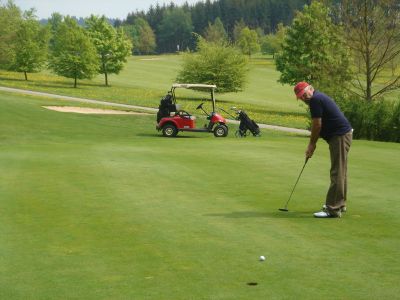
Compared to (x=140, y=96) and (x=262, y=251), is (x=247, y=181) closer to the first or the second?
(x=262, y=251)

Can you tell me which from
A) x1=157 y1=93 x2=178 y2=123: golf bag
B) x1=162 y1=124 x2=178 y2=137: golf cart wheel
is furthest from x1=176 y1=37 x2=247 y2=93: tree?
x1=162 y1=124 x2=178 y2=137: golf cart wheel

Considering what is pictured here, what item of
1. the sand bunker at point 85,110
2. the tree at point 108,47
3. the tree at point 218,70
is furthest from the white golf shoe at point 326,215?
the tree at point 108,47

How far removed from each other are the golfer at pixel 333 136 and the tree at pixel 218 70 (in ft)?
167

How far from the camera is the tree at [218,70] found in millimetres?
60844

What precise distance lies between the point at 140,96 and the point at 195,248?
53.7 meters

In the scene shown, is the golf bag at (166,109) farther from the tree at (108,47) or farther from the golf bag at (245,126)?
the tree at (108,47)

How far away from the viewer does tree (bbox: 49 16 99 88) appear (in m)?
A: 65.0

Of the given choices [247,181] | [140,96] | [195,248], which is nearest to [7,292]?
[195,248]

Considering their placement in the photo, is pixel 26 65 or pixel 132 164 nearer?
pixel 132 164

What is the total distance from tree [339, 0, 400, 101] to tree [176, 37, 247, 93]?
23729 millimetres

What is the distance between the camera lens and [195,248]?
763 cm

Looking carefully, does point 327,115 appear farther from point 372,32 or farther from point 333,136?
point 372,32

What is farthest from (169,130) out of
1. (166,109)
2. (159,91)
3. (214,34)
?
→ (214,34)

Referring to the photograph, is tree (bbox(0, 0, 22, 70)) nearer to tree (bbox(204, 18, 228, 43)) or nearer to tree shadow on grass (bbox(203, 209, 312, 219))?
tree (bbox(204, 18, 228, 43))
